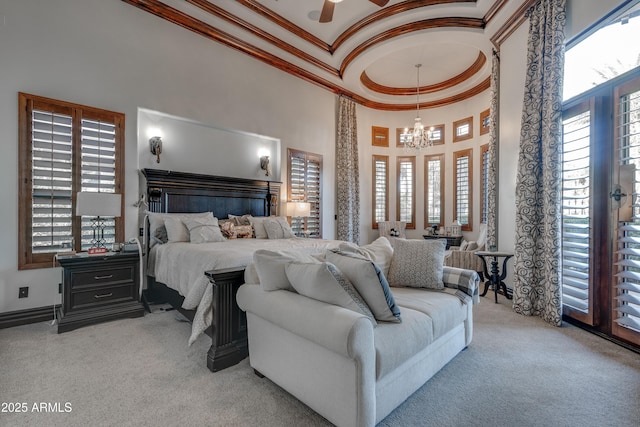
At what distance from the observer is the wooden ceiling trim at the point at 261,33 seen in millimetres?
4357

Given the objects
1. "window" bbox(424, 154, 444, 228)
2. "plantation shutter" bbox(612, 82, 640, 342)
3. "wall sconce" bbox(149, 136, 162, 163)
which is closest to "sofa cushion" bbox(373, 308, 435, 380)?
"plantation shutter" bbox(612, 82, 640, 342)

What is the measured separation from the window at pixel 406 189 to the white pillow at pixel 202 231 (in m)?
5.34

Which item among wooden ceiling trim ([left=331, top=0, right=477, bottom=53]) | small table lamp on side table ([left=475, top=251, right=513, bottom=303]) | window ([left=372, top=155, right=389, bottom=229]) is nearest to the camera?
small table lamp on side table ([left=475, top=251, right=513, bottom=303])

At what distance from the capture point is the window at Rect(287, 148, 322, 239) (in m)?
6.08

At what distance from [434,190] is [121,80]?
22.5 feet

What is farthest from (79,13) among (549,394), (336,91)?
(549,394)

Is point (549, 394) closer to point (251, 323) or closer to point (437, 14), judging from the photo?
point (251, 323)

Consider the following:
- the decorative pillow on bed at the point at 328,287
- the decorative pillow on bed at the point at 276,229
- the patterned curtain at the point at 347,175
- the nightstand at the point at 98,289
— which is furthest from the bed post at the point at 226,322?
the patterned curtain at the point at 347,175

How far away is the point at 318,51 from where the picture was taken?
569 centimetres

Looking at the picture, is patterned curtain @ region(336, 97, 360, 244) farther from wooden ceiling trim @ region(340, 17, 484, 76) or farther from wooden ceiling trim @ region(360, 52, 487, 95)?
wooden ceiling trim @ region(340, 17, 484, 76)

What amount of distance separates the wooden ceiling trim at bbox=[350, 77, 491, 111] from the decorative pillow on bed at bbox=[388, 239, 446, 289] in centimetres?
547

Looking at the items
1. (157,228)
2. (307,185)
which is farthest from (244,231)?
(307,185)

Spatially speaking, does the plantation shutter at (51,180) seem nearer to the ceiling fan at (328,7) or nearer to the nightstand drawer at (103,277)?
the nightstand drawer at (103,277)

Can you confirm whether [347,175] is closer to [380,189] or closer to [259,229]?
[380,189]
